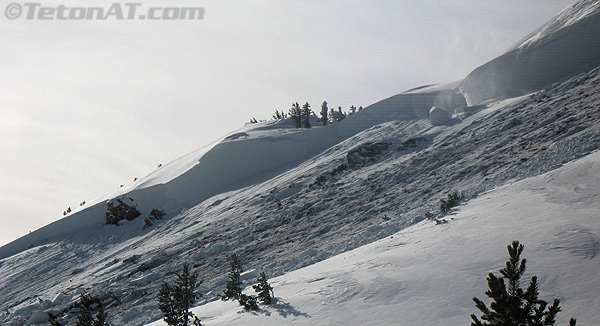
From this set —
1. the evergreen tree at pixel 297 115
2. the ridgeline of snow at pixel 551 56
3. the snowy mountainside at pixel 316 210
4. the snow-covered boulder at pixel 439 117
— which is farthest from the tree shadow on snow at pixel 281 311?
the evergreen tree at pixel 297 115

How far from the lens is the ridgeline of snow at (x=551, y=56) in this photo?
974 inches

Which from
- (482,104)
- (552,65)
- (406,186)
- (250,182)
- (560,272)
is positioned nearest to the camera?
(560,272)

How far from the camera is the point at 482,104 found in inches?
1117

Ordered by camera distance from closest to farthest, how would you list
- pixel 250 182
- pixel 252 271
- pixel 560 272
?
pixel 560 272 → pixel 252 271 → pixel 250 182

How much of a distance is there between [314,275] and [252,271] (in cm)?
401

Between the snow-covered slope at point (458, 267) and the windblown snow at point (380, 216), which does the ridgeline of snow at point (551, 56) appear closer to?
the windblown snow at point (380, 216)

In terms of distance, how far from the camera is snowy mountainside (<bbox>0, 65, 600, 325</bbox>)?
14.4 meters

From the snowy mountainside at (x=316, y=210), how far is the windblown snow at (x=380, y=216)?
117 millimetres

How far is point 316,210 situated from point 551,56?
1901 centimetres

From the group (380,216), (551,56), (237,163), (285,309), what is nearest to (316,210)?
(380,216)

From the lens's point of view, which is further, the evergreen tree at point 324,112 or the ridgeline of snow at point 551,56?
the evergreen tree at point 324,112

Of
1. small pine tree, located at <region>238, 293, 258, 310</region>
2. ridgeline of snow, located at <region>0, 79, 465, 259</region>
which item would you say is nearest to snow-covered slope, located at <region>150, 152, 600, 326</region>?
small pine tree, located at <region>238, 293, 258, 310</region>

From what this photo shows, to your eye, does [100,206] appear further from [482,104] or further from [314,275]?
[482,104]

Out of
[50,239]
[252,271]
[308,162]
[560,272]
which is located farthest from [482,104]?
[50,239]
